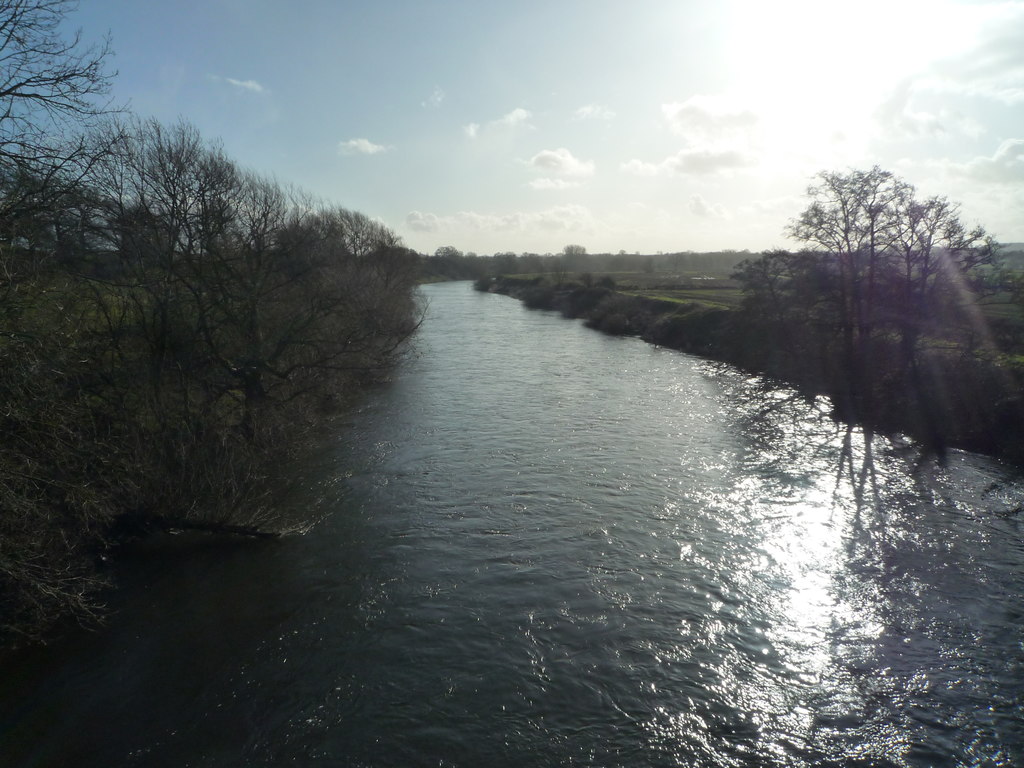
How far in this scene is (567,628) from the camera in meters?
10.8

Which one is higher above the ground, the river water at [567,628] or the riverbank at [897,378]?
the riverbank at [897,378]

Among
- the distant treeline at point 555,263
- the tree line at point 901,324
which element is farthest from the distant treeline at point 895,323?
the distant treeline at point 555,263

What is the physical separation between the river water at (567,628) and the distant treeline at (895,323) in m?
4.28

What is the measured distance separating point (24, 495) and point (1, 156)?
486 centimetres

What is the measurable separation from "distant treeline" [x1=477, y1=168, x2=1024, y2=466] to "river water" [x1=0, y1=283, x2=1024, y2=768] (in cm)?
428

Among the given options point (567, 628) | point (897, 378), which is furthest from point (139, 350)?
point (897, 378)

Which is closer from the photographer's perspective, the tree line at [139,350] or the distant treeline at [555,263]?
the tree line at [139,350]

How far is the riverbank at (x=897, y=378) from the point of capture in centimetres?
2198

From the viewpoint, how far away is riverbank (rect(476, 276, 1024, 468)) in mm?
21984

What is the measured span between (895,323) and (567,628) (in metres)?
26.7

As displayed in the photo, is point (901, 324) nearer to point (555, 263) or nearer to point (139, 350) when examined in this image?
point (139, 350)

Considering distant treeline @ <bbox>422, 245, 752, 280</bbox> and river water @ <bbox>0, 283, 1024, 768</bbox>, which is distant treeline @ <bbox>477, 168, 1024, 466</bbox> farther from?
distant treeline @ <bbox>422, 245, 752, 280</bbox>

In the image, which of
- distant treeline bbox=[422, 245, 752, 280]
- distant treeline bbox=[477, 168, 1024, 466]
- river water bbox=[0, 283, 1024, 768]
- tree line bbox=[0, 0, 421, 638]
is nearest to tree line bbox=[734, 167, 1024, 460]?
distant treeline bbox=[477, 168, 1024, 466]

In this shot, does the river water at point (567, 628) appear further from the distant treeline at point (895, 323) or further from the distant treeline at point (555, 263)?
the distant treeline at point (555, 263)
